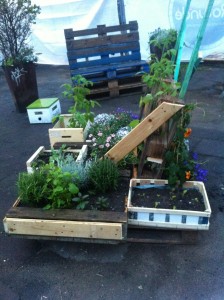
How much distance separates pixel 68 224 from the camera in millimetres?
2229

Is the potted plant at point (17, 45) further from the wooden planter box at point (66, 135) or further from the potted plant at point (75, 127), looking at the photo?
A: the wooden planter box at point (66, 135)

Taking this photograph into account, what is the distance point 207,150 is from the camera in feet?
12.6

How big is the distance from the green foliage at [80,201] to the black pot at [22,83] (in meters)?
3.43

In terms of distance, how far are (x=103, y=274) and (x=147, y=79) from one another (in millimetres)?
1710

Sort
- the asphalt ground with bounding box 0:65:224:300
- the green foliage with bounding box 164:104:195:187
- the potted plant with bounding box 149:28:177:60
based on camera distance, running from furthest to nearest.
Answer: the potted plant with bounding box 149:28:177:60 < the green foliage with bounding box 164:104:195:187 < the asphalt ground with bounding box 0:65:224:300

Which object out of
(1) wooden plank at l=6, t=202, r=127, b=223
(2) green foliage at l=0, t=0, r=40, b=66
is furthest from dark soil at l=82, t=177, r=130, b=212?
(2) green foliage at l=0, t=0, r=40, b=66

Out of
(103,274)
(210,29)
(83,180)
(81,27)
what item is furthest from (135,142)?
(81,27)

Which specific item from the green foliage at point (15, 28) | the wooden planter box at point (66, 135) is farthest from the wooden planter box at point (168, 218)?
the green foliage at point (15, 28)

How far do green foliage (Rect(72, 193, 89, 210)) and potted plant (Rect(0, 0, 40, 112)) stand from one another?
344 cm

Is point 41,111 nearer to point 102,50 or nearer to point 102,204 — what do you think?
point 102,50

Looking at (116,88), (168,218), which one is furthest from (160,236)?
(116,88)

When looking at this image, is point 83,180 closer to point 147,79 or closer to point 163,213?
point 163,213

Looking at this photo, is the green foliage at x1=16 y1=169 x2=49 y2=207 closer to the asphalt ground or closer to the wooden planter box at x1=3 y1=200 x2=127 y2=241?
the wooden planter box at x1=3 y1=200 x2=127 y2=241

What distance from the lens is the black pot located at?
516 cm
